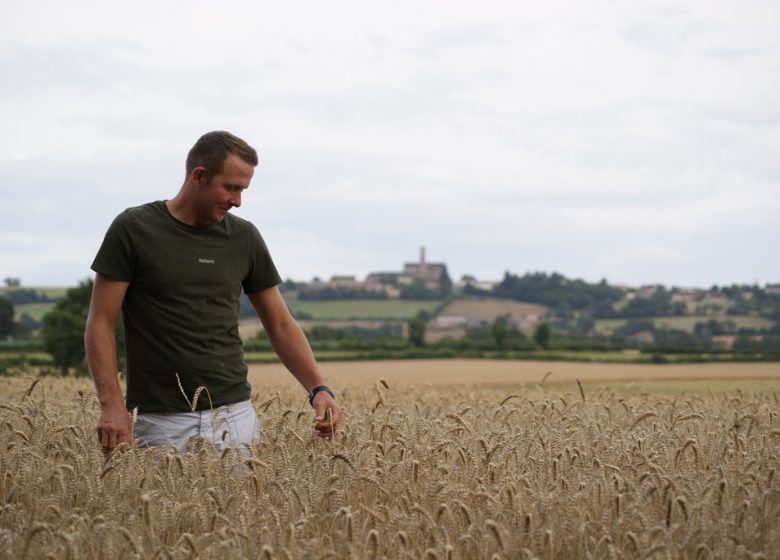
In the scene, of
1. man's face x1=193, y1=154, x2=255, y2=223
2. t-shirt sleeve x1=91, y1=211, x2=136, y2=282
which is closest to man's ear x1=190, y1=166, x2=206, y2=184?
man's face x1=193, y1=154, x2=255, y2=223

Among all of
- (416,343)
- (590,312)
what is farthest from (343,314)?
(416,343)

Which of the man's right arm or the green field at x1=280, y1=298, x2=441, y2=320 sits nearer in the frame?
the man's right arm

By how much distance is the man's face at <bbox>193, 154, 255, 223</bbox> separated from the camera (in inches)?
232

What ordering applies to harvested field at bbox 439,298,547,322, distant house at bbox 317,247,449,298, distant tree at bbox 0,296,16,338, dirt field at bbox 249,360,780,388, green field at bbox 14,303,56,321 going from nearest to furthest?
dirt field at bbox 249,360,780,388, distant tree at bbox 0,296,16,338, green field at bbox 14,303,56,321, harvested field at bbox 439,298,547,322, distant house at bbox 317,247,449,298

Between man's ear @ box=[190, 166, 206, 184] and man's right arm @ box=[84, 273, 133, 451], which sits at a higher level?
man's ear @ box=[190, 166, 206, 184]

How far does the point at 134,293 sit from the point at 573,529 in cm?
303

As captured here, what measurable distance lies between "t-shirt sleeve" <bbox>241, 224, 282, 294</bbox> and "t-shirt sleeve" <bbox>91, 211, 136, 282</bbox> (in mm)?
834

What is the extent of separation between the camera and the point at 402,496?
5055mm

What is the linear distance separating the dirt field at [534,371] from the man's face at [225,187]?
22852 millimetres

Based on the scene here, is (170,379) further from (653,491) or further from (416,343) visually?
(416,343)

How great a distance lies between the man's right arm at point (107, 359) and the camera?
570 centimetres

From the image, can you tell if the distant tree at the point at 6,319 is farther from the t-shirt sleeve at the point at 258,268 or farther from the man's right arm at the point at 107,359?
the man's right arm at the point at 107,359

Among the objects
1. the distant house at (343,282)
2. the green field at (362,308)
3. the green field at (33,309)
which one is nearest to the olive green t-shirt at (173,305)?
the green field at (33,309)

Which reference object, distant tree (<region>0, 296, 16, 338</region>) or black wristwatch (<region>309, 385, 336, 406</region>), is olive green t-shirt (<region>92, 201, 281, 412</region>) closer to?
black wristwatch (<region>309, 385, 336, 406</region>)
